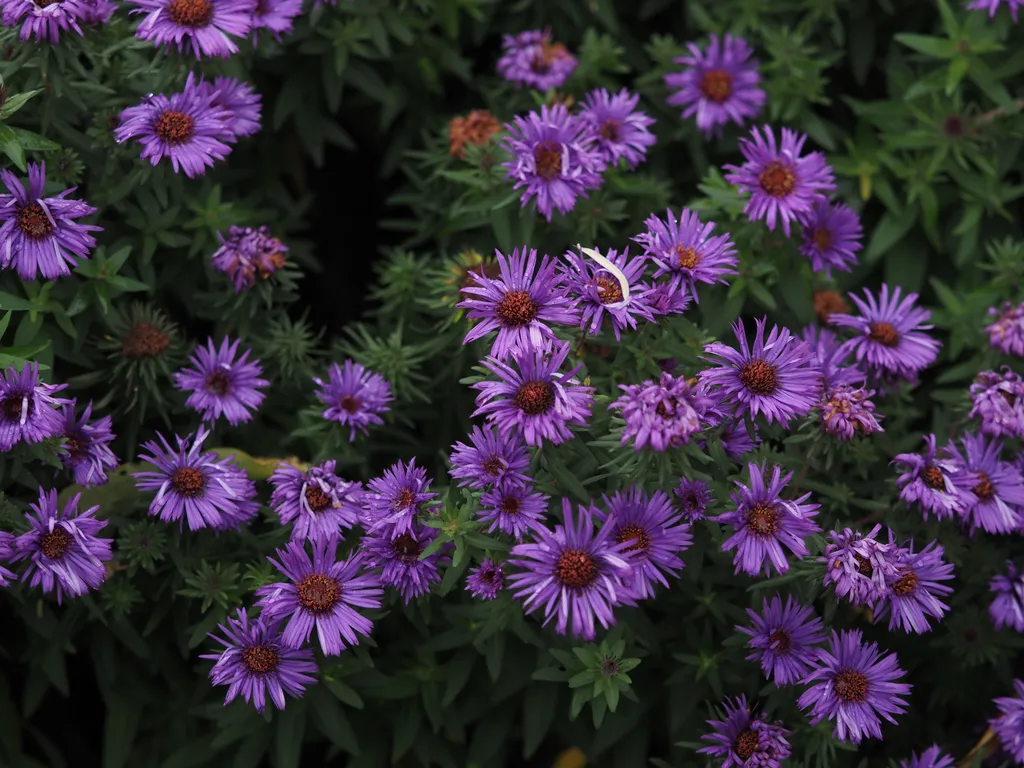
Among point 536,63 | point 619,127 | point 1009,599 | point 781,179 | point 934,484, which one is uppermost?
point 536,63

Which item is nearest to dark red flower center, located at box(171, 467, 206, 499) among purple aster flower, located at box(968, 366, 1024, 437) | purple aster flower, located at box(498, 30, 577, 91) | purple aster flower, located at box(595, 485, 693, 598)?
purple aster flower, located at box(595, 485, 693, 598)

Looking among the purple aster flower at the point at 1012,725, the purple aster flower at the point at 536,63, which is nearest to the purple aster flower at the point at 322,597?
the purple aster flower at the point at 1012,725

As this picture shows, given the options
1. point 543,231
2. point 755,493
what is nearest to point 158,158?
point 543,231

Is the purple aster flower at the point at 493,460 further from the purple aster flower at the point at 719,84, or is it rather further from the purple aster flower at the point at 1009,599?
the purple aster flower at the point at 719,84

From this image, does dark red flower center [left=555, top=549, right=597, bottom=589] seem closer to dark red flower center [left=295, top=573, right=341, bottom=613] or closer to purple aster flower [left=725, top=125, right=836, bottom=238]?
dark red flower center [left=295, top=573, right=341, bottom=613]

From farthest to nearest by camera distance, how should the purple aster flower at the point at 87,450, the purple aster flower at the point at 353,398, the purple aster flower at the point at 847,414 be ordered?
the purple aster flower at the point at 353,398 → the purple aster flower at the point at 87,450 → the purple aster flower at the point at 847,414

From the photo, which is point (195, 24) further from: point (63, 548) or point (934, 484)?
point (934, 484)

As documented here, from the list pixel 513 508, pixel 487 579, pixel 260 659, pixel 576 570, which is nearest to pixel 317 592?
pixel 260 659
